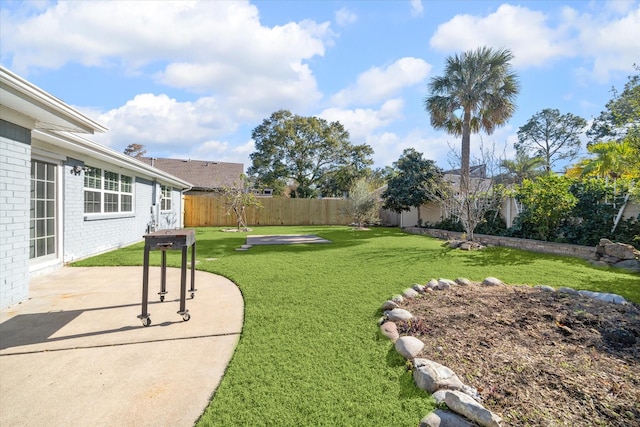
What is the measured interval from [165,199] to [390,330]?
1455 cm

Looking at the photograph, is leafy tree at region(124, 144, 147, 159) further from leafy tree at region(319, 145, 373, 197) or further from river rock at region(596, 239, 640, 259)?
river rock at region(596, 239, 640, 259)

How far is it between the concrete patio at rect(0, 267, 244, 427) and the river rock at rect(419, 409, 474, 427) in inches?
58.2

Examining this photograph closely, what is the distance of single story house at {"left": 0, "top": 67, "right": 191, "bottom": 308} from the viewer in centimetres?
406

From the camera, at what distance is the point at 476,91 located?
47.9ft

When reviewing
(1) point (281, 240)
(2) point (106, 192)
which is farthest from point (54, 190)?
(1) point (281, 240)

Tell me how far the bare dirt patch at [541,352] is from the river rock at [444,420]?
271 mm

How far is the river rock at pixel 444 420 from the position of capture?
193 centimetres

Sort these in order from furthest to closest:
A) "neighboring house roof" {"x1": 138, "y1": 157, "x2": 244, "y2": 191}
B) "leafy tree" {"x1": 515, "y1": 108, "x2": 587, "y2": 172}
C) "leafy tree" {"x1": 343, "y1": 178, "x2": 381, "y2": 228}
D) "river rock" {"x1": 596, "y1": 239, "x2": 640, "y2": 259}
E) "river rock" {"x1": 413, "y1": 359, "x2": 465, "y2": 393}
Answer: "leafy tree" {"x1": 515, "y1": 108, "x2": 587, "y2": 172} < "neighboring house roof" {"x1": 138, "y1": 157, "x2": 244, "y2": 191} < "leafy tree" {"x1": 343, "y1": 178, "x2": 381, "y2": 228} < "river rock" {"x1": 596, "y1": 239, "x2": 640, "y2": 259} < "river rock" {"x1": 413, "y1": 359, "x2": 465, "y2": 393}

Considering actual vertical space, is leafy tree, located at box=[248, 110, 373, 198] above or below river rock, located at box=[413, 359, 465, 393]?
above

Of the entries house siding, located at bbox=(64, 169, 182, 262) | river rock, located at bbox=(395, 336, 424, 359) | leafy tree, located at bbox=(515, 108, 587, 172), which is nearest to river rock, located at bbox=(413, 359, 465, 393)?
river rock, located at bbox=(395, 336, 424, 359)

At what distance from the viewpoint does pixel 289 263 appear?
7.25 meters

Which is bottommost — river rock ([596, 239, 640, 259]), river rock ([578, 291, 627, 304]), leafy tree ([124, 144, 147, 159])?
river rock ([578, 291, 627, 304])

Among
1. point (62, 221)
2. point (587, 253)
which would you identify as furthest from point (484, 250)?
point (62, 221)

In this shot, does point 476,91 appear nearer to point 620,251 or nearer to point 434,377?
point 620,251
